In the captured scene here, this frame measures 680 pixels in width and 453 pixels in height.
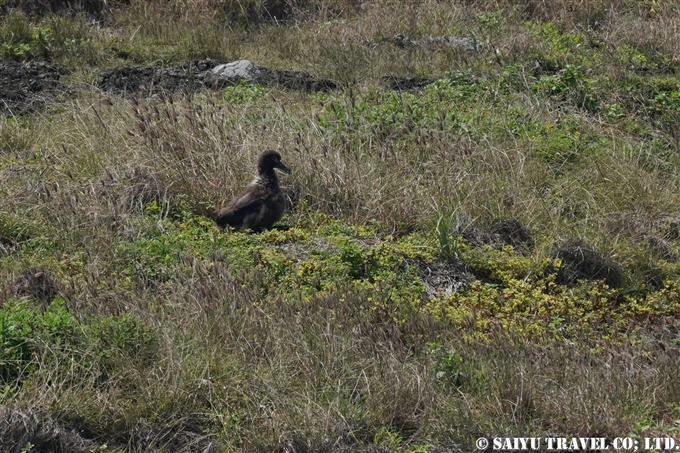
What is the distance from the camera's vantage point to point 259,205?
31.7 ft

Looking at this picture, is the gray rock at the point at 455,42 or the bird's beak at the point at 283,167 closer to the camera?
the bird's beak at the point at 283,167

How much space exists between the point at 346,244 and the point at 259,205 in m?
1.05

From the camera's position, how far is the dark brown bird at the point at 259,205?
9.64m

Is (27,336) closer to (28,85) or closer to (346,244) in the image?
(346,244)

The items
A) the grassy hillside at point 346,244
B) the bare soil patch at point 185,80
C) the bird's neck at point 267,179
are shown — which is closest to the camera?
the grassy hillside at point 346,244

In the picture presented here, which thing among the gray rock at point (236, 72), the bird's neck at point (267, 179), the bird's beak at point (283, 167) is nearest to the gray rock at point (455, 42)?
the gray rock at point (236, 72)

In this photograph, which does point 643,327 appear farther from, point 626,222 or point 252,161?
point 252,161

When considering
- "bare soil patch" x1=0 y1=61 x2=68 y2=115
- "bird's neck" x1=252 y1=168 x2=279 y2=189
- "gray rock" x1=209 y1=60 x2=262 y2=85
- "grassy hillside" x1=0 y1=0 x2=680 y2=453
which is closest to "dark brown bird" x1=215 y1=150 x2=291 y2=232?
"bird's neck" x1=252 y1=168 x2=279 y2=189

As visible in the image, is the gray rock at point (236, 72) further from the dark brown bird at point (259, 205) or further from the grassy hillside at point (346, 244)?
the dark brown bird at point (259, 205)

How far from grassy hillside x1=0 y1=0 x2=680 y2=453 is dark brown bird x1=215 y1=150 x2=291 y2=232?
0.16 meters

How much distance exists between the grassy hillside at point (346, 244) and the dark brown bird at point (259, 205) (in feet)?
0.52

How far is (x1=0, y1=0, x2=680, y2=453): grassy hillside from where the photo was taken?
21.0ft

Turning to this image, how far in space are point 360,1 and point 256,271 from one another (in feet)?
33.1

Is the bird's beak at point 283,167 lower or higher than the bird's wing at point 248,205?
higher
